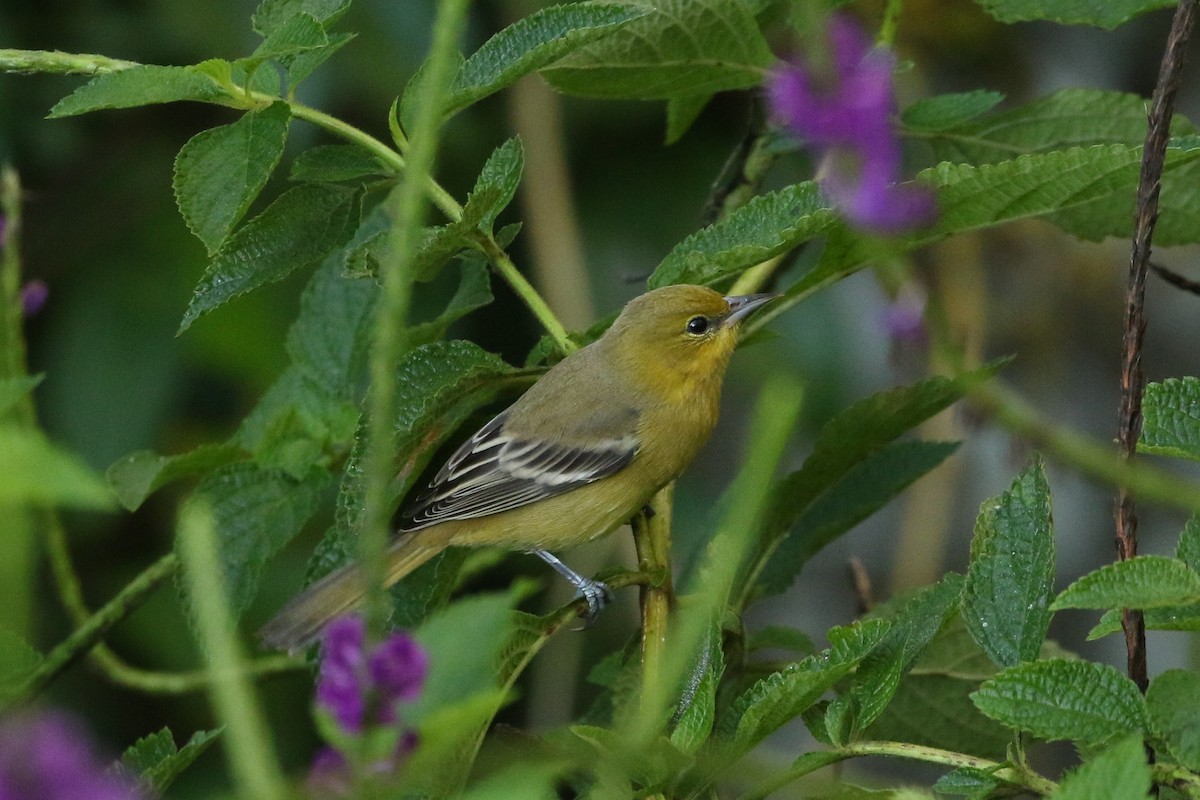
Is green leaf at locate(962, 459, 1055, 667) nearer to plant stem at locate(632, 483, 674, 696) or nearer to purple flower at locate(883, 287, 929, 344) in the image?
purple flower at locate(883, 287, 929, 344)

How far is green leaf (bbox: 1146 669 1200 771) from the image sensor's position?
1453 millimetres

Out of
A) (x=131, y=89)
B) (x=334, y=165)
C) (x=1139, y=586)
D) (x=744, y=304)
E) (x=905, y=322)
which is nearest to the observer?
(x=1139, y=586)

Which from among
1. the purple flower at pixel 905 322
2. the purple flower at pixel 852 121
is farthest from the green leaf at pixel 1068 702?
the purple flower at pixel 852 121

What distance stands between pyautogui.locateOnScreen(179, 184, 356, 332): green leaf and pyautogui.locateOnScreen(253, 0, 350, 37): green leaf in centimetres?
23

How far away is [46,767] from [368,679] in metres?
0.21

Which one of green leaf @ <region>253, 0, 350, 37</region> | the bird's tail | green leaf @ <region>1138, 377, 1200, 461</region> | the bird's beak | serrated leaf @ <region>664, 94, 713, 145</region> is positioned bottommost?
the bird's tail

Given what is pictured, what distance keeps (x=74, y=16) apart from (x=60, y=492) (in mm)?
4299

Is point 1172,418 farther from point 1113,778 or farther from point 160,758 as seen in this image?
point 160,758

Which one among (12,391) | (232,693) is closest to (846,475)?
(12,391)

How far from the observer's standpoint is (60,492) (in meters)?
0.71

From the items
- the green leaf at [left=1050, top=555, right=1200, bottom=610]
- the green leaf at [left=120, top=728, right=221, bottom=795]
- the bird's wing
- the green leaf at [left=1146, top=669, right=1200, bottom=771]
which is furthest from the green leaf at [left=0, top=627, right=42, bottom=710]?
the bird's wing

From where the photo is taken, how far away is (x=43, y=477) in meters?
0.72

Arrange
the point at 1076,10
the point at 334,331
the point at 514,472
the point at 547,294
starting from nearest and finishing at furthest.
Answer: the point at 1076,10, the point at 334,331, the point at 514,472, the point at 547,294

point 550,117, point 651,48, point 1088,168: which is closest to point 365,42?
point 550,117
